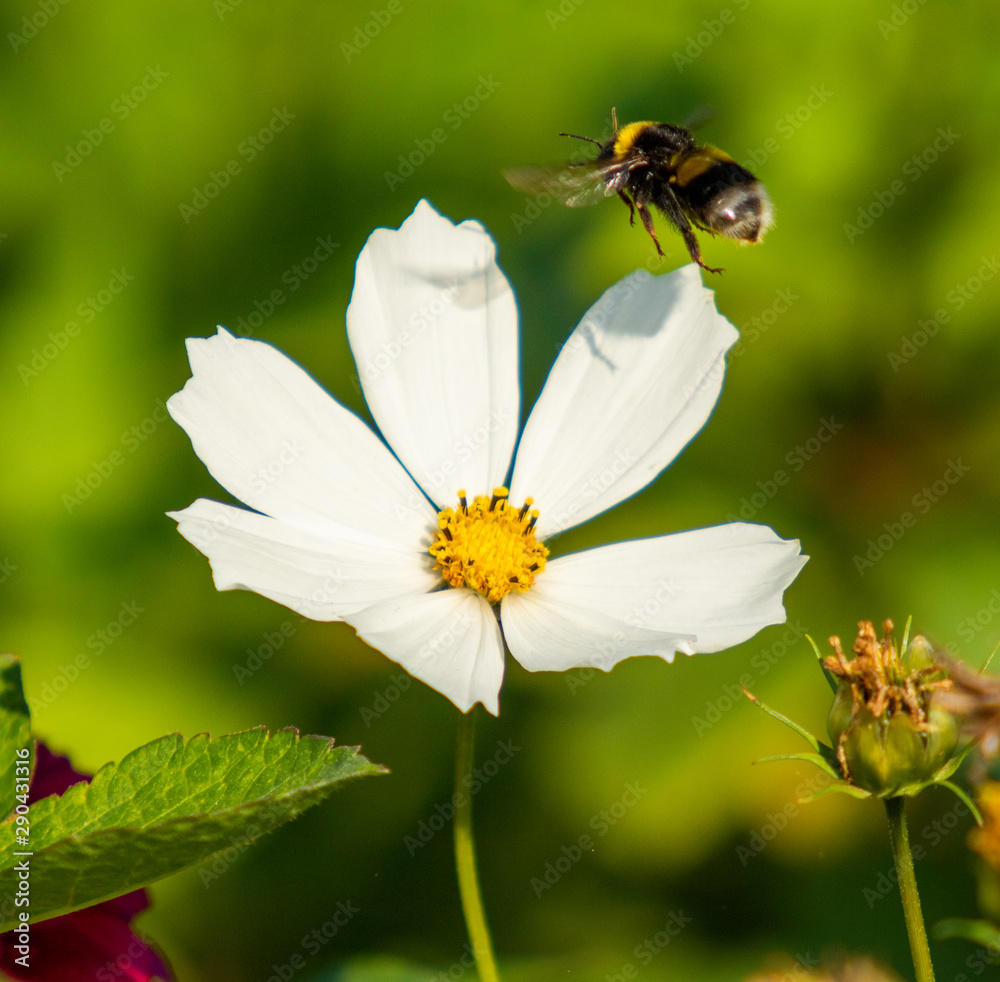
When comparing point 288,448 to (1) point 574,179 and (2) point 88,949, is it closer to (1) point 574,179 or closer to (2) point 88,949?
(1) point 574,179

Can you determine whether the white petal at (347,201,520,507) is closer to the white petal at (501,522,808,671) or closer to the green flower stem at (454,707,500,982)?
the white petal at (501,522,808,671)

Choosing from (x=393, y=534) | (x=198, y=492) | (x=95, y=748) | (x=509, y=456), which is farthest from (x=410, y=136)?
(x=95, y=748)

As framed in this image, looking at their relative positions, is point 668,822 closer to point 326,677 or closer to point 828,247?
point 326,677

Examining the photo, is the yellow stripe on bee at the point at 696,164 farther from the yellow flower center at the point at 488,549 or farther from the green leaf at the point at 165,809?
the green leaf at the point at 165,809

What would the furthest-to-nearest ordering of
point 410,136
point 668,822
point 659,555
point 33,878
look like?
point 410,136, point 668,822, point 659,555, point 33,878

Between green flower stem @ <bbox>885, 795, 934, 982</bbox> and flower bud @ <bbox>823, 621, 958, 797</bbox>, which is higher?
flower bud @ <bbox>823, 621, 958, 797</bbox>

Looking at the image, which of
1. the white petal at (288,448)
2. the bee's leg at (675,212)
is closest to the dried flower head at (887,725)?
the white petal at (288,448)

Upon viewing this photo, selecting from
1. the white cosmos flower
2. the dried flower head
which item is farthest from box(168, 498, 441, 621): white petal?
the dried flower head
